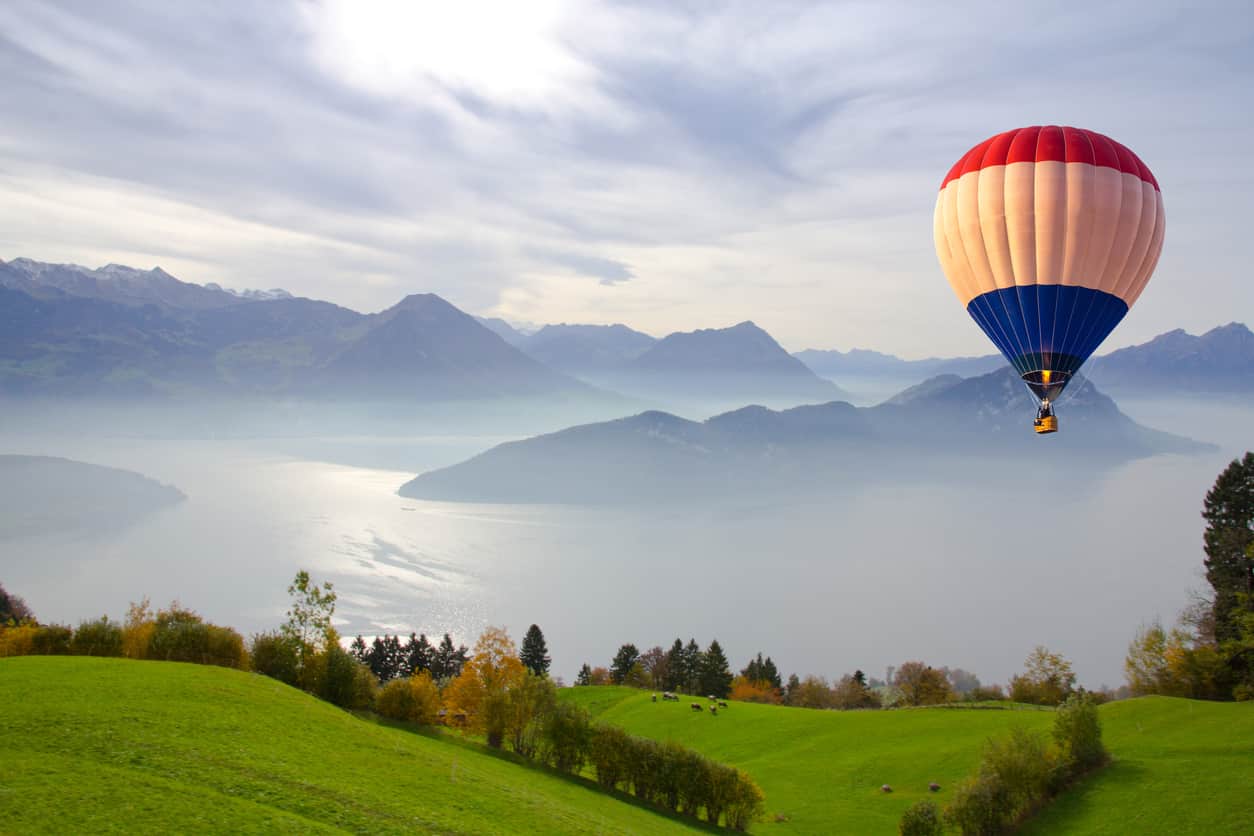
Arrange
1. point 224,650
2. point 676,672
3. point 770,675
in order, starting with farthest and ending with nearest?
1. point 770,675
2. point 676,672
3. point 224,650

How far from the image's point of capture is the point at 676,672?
233ft

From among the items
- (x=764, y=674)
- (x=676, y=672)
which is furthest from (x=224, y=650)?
(x=764, y=674)

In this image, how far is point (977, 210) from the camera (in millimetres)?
27078

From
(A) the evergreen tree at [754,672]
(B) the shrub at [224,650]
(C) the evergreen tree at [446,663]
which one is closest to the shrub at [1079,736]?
(B) the shrub at [224,650]

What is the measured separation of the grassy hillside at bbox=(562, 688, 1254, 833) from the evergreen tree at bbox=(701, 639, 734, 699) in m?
15.3

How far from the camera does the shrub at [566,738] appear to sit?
30.9 meters

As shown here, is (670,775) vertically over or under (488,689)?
under

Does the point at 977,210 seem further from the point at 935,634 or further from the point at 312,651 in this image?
the point at 935,634

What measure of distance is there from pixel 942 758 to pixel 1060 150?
26.3 metres

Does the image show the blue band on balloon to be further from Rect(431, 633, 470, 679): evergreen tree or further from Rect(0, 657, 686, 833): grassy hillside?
Rect(431, 633, 470, 679): evergreen tree

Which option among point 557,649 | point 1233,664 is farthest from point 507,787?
point 557,649

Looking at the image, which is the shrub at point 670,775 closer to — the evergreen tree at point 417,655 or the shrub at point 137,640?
the shrub at point 137,640

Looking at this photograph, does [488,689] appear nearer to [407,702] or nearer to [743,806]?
[407,702]

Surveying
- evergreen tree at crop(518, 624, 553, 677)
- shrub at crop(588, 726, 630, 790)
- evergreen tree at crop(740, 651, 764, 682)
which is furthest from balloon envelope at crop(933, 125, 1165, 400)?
evergreen tree at crop(518, 624, 553, 677)
